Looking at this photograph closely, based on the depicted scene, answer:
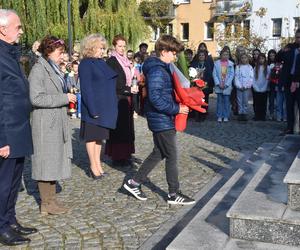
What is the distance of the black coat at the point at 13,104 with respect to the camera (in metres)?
4.19

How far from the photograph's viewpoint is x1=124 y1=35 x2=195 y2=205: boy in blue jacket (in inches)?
207

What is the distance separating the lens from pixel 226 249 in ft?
13.1

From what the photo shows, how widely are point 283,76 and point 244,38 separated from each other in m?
20.7

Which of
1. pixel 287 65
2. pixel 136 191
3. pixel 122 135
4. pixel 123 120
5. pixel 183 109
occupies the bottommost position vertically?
pixel 136 191

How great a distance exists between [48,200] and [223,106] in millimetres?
7768

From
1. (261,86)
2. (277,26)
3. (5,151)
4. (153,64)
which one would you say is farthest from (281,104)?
(277,26)

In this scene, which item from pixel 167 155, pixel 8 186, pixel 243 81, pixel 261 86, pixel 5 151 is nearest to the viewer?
pixel 5 151

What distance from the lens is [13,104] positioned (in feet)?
14.0

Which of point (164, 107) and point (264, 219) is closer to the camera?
point (264, 219)

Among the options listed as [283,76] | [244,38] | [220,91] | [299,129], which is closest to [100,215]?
[299,129]

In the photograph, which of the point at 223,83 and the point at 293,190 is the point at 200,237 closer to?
the point at 293,190

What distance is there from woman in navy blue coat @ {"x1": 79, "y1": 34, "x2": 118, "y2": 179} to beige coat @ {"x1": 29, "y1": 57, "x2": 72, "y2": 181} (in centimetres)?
126

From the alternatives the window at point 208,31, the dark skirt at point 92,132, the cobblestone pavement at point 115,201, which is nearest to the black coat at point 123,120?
the cobblestone pavement at point 115,201

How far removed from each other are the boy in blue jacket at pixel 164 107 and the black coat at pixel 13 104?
1.40 meters
